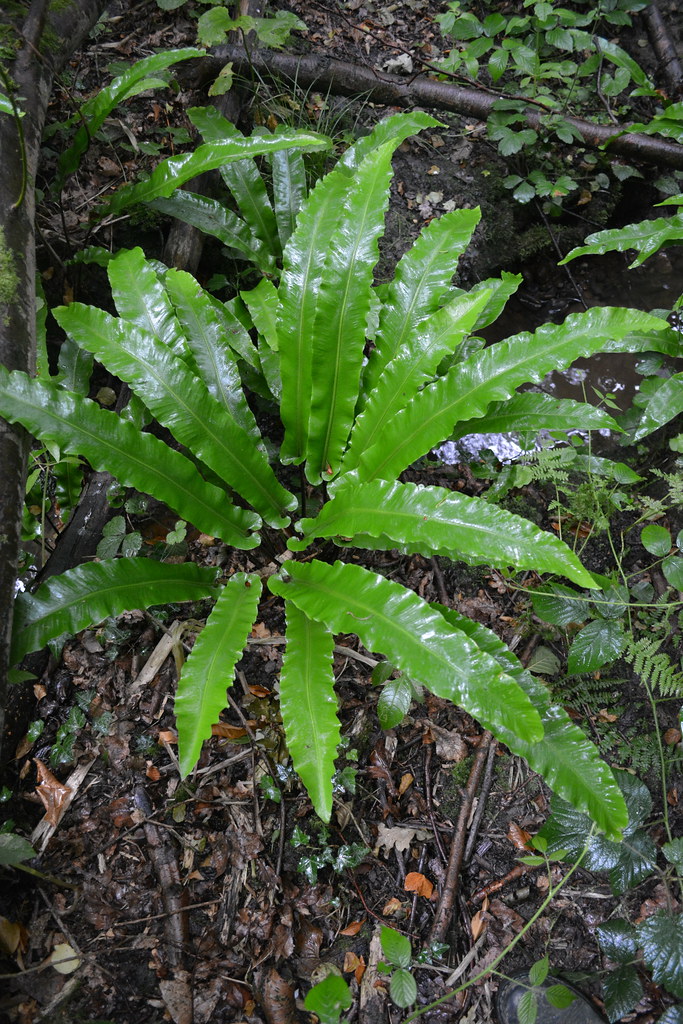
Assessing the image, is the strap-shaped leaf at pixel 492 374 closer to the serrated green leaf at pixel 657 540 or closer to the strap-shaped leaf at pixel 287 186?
the serrated green leaf at pixel 657 540

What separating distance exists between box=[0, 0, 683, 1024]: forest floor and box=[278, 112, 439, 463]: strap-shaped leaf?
62 cm

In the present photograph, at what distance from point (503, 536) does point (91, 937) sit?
152 cm

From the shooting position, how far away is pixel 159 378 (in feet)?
5.98

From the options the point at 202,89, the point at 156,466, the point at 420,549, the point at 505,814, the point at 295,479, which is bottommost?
the point at 505,814

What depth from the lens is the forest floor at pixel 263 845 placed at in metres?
1.58

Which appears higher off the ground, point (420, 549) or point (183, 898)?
point (420, 549)

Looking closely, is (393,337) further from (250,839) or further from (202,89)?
(202,89)

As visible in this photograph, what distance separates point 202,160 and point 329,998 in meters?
2.62

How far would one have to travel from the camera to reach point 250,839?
5.74ft

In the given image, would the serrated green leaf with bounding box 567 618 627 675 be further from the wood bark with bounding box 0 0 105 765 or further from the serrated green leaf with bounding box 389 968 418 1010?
the wood bark with bounding box 0 0 105 765

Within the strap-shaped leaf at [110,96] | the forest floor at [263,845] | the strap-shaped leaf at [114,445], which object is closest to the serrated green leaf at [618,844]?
the forest floor at [263,845]

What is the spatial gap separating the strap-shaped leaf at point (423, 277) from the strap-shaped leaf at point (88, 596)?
3.21 ft

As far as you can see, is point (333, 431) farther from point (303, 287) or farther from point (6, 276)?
point (6, 276)

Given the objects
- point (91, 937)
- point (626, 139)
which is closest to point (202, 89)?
point (626, 139)
